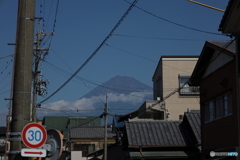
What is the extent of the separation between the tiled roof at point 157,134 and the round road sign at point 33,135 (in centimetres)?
1471

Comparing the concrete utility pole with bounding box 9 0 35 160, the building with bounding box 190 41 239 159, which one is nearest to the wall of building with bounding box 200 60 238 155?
the building with bounding box 190 41 239 159

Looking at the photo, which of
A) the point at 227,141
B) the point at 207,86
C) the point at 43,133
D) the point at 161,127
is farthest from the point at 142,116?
the point at 43,133

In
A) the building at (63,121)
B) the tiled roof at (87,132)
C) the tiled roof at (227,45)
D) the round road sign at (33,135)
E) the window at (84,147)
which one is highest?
the tiled roof at (227,45)

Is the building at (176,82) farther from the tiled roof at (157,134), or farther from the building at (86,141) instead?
the tiled roof at (157,134)

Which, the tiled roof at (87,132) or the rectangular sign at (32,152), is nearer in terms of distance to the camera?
the rectangular sign at (32,152)

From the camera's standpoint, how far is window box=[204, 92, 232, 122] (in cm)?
1684

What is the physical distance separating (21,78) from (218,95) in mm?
11590

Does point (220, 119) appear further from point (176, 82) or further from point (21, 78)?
point (176, 82)

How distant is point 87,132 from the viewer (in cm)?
5425

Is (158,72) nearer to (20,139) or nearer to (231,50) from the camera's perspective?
(231,50)

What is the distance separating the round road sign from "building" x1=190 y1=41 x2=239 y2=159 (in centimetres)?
910

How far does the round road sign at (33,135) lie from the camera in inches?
325

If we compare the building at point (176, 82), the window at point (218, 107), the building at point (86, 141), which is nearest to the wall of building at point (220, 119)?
the window at point (218, 107)

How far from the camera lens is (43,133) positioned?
8719 millimetres
